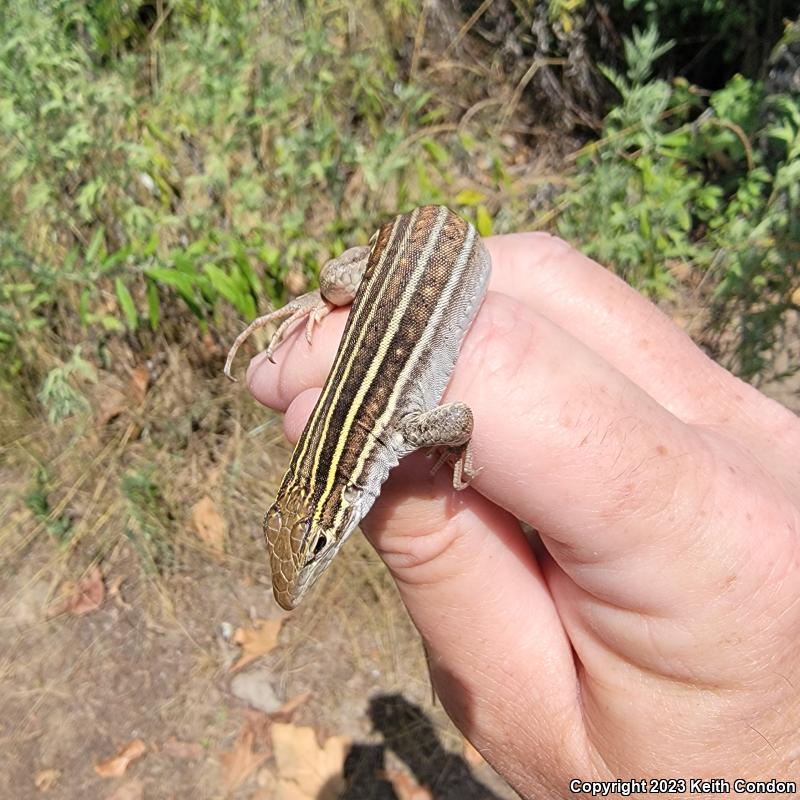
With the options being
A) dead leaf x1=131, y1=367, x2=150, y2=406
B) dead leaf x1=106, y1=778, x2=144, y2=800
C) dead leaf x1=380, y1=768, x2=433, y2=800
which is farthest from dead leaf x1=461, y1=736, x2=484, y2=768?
dead leaf x1=131, y1=367, x2=150, y2=406

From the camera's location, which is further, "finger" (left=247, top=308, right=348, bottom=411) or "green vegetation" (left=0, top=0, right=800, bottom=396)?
"green vegetation" (left=0, top=0, right=800, bottom=396)

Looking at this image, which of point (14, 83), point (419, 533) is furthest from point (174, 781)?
point (14, 83)

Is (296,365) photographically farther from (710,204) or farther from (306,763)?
(710,204)

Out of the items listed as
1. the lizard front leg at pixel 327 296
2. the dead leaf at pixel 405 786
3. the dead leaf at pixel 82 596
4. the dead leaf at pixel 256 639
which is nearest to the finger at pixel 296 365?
the lizard front leg at pixel 327 296

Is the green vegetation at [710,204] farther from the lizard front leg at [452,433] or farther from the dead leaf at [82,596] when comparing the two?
the dead leaf at [82,596]

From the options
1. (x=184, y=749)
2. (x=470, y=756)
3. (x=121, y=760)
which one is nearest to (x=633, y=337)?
(x=470, y=756)

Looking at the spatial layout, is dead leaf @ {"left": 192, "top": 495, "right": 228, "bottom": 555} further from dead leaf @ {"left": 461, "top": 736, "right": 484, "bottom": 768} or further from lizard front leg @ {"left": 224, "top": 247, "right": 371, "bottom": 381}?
dead leaf @ {"left": 461, "top": 736, "right": 484, "bottom": 768}

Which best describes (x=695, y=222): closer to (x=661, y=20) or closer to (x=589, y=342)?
(x=661, y=20)
